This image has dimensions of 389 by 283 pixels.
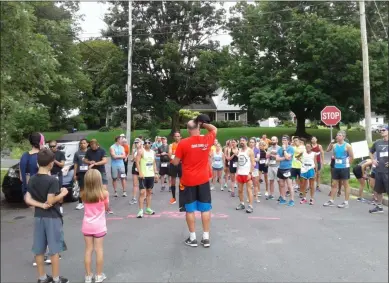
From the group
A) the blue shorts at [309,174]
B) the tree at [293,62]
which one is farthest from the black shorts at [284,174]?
the tree at [293,62]

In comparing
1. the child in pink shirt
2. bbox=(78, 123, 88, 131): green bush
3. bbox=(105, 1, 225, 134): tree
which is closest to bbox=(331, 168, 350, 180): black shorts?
the child in pink shirt

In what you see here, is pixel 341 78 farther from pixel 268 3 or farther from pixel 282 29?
pixel 268 3

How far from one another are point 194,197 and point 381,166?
4533mm

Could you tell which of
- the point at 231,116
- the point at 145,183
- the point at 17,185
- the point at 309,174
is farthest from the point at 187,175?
the point at 231,116

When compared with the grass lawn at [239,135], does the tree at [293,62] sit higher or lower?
higher

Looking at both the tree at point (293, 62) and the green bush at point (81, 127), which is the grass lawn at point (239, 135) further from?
the green bush at point (81, 127)

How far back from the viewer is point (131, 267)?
16.4 ft

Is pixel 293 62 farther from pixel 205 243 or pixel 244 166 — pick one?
pixel 205 243

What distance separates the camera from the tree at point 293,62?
89.8ft

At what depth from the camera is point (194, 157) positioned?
5.92m

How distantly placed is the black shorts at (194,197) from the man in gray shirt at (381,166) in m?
4.30

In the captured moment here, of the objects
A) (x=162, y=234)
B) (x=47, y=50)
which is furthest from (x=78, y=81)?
(x=162, y=234)

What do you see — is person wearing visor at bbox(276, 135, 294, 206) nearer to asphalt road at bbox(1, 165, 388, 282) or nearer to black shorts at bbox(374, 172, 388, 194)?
asphalt road at bbox(1, 165, 388, 282)

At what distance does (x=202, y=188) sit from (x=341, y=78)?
80.0 feet
